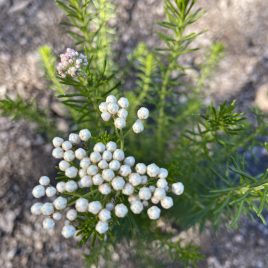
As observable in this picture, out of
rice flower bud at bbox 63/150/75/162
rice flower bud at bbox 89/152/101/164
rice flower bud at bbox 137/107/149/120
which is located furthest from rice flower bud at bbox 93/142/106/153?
rice flower bud at bbox 137/107/149/120

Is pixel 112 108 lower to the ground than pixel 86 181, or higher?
higher

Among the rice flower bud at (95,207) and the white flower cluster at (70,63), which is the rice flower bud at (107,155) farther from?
the white flower cluster at (70,63)

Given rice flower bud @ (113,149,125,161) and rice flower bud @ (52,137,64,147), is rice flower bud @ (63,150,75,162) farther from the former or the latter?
rice flower bud @ (113,149,125,161)

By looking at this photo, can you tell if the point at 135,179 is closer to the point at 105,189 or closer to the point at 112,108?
the point at 105,189

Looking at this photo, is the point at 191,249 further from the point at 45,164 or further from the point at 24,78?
the point at 24,78

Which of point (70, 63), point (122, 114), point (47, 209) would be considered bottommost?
point (47, 209)

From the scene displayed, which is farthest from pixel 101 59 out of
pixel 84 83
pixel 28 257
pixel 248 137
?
pixel 28 257

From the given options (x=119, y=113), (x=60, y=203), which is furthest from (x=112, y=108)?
(x=60, y=203)
